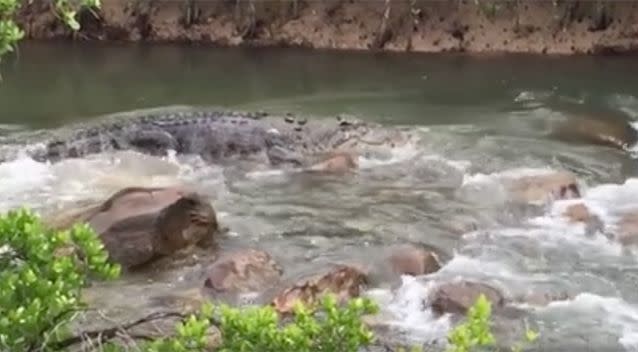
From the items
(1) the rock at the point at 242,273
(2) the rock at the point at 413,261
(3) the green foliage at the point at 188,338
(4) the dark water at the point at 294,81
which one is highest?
(3) the green foliage at the point at 188,338

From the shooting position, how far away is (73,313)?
138 inches

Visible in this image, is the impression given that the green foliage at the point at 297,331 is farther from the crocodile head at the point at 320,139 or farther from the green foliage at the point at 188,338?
the crocodile head at the point at 320,139

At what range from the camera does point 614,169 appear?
48.8ft

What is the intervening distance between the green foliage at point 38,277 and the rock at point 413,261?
7.10 metres

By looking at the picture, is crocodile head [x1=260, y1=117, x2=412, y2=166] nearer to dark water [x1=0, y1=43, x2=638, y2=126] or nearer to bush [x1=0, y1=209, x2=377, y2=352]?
dark water [x1=0, y1=43, x2=638, y2=126]

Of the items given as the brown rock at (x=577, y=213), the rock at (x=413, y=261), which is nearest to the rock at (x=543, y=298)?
the rock at (x=413, y=261)

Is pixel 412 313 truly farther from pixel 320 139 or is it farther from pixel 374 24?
pixel 374 24

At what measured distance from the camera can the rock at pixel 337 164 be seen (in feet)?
48.8

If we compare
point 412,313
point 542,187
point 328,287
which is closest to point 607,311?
point 412,313

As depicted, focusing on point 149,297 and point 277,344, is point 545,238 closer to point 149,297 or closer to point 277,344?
point 149,297

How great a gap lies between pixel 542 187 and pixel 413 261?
10.9 ft

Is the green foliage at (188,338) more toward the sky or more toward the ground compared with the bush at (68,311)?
more toward the ground

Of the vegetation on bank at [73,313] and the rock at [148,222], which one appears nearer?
the vegetation on bank at [73,313]

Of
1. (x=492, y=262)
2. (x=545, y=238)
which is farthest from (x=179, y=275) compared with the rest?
(x=545, y=238)
